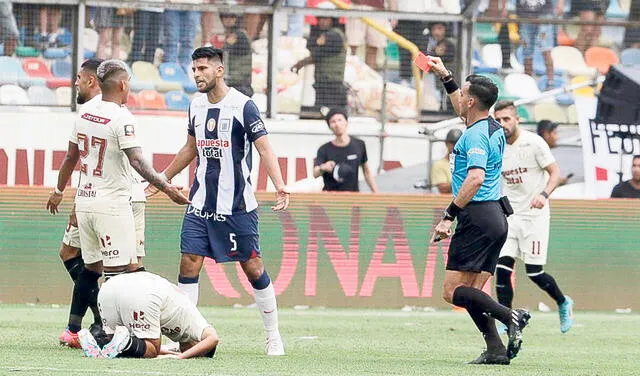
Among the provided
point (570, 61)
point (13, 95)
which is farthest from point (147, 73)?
point (570, 61)

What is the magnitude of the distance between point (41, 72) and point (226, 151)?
8.66 metres

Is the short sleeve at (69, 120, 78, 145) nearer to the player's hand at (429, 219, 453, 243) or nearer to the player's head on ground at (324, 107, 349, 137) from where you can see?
the player's hand at (429, 219, 453, 243)

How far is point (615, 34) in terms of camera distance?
20.8 meters

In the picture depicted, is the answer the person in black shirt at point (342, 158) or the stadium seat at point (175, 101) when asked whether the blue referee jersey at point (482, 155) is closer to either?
the person in black shirt at point (342, 158)

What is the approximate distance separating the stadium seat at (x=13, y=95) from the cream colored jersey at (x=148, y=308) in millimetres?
9167

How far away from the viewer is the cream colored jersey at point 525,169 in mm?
14695

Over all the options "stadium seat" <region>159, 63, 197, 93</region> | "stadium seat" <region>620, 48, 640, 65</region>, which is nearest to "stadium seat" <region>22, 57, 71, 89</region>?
"stadium seat" <region>159, 63, 197, 93</region>

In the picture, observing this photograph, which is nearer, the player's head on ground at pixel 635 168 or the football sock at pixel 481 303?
the football sock at pixel 481 303

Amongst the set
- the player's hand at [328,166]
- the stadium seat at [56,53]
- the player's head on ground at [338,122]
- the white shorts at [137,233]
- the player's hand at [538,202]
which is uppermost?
the stadium seat at [56,53]

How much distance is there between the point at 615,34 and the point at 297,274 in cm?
629

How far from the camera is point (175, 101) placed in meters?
19.6

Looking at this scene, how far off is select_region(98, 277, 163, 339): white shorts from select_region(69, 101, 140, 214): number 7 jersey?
971 millimetres

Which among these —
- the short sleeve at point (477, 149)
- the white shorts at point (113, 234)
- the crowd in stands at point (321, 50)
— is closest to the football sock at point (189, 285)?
the white shorts at point (113, 234)

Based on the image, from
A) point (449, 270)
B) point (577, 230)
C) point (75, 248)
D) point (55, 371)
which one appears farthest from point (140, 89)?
point (55, 371)
